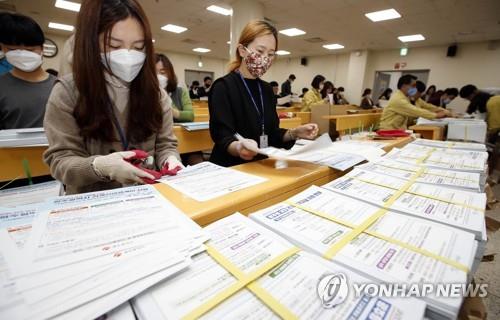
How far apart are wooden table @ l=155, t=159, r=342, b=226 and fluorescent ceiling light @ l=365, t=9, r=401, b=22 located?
6.28m

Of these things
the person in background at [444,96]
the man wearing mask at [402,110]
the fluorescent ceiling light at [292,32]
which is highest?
the fluorescent ceiling light at [292,32]

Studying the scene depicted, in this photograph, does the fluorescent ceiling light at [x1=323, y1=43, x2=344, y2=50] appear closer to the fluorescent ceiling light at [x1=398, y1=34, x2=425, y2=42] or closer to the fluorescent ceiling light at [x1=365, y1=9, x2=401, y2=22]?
the fluorescent ceiling light at [x1=398, y1=34, x2=425, y2=42]

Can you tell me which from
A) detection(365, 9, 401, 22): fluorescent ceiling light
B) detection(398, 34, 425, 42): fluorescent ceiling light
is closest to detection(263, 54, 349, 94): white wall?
detection(398, 34, 425, 42): fluorescent ceiling light

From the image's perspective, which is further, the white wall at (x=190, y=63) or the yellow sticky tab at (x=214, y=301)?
the white wall at (x=190, y=63)

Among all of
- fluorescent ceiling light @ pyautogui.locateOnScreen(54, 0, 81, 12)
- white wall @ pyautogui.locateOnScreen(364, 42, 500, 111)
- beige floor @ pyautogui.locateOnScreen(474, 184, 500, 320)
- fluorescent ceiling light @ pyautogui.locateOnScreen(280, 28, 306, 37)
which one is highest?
fluorescent ceiling light @ pyautogui.locateOnScreen(280, 28, 306, 37)

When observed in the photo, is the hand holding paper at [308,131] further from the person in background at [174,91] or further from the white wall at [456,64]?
the white wall at [456,64]

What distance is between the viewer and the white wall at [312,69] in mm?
11023

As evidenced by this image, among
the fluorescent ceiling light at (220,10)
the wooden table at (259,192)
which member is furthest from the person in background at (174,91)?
the fluorescent ceiling light at (220,10)

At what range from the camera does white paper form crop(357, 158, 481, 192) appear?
0.80 m

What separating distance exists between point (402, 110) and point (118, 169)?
3838mm

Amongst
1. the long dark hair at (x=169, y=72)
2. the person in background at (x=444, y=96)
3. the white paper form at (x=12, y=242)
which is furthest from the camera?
the person in background at (x=444, y=96)

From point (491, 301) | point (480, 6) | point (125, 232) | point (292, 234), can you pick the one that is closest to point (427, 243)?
point (292, 234)

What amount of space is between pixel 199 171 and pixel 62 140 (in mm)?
460

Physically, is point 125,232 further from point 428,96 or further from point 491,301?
point 428,96
